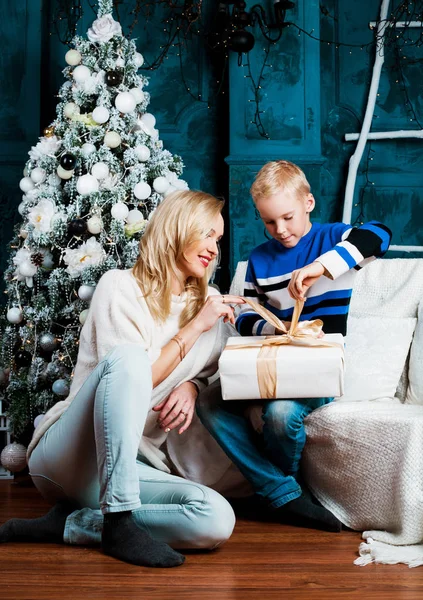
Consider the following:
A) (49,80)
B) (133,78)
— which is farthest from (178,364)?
(49,80)

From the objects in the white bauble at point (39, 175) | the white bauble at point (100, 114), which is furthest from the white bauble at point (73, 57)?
the white bauble at point (39, 175)

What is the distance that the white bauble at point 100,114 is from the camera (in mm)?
3148

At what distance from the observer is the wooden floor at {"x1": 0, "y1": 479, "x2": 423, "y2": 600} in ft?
5.54

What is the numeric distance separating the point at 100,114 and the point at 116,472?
1.74 meters

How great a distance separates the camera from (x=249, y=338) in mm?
2307

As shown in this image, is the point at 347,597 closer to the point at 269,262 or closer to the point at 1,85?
the point at 269,262

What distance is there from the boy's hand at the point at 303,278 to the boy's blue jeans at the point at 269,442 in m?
0.31

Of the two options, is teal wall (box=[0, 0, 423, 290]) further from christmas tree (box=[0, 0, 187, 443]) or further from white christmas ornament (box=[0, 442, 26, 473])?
white christmas ornament (box=[0, 442, 26, 473])

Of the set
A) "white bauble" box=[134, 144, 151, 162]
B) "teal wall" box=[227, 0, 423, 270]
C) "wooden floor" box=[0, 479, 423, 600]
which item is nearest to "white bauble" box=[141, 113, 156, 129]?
"white bauble" box=[134, 144, 151, 162]

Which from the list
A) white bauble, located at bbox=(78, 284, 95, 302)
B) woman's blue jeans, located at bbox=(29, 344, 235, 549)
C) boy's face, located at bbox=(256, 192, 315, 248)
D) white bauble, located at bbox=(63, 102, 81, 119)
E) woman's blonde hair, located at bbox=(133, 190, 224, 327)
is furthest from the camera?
white bauble, located at bbox=(63, 102, 81, 119)

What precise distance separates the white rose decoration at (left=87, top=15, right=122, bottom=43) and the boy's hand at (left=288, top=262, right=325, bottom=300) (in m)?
1.52

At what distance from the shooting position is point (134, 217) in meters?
3.17

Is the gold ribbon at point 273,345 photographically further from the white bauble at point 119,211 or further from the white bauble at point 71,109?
the white bauble at point 71,109

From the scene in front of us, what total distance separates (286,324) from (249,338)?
16 cm
